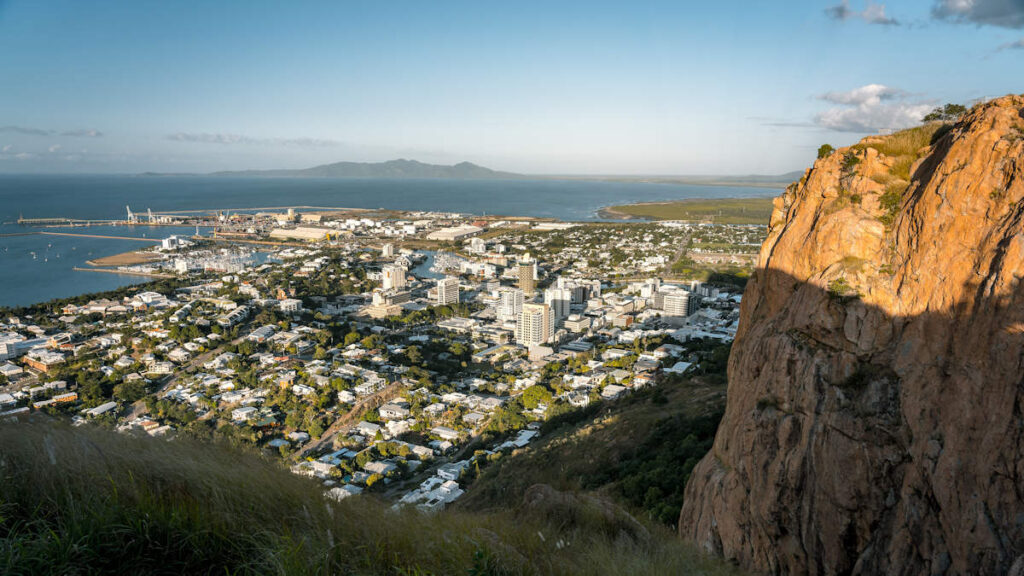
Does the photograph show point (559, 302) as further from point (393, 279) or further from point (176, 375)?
point (176, 375)

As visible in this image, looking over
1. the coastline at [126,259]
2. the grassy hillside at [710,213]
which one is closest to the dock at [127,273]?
the coastline at [126,259]

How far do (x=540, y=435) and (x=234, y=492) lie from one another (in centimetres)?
1246

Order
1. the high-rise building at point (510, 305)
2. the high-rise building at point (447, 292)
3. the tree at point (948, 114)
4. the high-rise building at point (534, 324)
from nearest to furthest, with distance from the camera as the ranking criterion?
1. the tree at point (948, 114)
2. the high-rise building at point (534, 324)
3. the high-rise building at point (510, 305)
4. the high-rise building at point (447, 292)

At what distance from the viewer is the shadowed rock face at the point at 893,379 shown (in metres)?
3.03

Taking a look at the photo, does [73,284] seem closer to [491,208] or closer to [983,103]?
[983,103]

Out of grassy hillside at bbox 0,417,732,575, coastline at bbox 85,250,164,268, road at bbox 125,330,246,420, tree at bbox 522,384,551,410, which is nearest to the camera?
grassy hillside at bbox 0,417,732,575

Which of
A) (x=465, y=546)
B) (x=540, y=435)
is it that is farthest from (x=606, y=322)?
(x=465, y=546)

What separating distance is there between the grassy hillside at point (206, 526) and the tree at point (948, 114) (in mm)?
4290

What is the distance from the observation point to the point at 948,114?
15.3 feet

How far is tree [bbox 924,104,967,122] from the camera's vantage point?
4.49 metres

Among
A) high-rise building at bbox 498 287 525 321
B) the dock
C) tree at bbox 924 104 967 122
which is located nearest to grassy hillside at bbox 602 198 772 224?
high-rise building at bbox 498 287 525 321

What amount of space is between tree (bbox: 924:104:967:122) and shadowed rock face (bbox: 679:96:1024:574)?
7.0 inches

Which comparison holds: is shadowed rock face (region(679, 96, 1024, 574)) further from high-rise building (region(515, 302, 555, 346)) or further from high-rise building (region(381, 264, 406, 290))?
high-rise building (region(381, 264, 406, 290))

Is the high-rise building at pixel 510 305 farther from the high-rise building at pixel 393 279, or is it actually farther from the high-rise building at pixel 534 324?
the high-rise building at pixel 393 279
